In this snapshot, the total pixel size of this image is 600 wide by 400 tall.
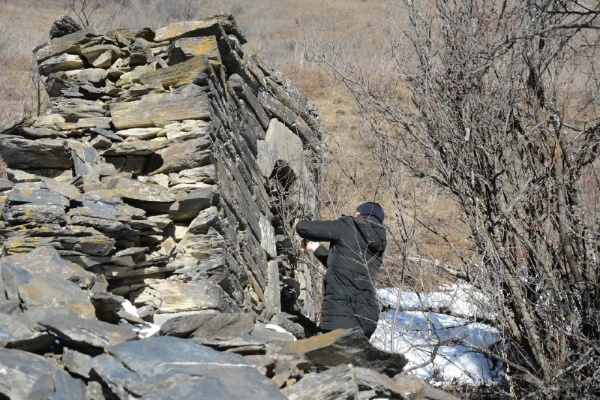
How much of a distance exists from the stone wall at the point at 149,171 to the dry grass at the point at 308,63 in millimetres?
967

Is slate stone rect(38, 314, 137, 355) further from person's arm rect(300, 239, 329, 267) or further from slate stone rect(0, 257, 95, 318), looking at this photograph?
person's arm rect(300, 239, 329, 267)

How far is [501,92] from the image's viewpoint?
548 cm

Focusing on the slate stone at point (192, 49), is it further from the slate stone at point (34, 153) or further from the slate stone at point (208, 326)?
the slate stone at point (208, 326)

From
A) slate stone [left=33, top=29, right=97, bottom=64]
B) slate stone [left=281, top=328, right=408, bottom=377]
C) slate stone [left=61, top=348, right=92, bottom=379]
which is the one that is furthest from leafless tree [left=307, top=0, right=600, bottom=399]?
slate stone [left=61, top=348, right=92, bottom=379]

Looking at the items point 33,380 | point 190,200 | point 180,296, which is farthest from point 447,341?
point 33,380

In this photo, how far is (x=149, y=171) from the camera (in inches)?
185

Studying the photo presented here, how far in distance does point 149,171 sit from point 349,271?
1.54 m

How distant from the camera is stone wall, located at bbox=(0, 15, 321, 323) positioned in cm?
401

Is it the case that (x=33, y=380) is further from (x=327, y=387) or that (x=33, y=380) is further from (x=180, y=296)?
(x=180, y=296)

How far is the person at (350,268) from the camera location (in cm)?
440

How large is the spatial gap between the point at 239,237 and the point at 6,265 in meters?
2.10

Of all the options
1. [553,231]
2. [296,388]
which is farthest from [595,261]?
[296,388]

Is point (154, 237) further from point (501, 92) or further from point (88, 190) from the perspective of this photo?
point (501, 92)

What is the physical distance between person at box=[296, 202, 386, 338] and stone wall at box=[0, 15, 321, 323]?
0.67 meters
